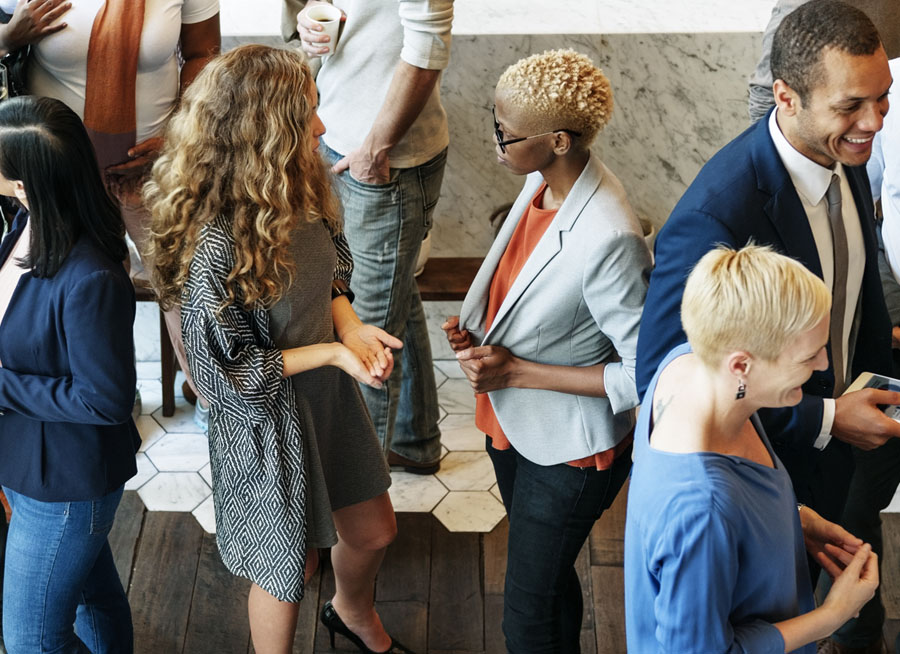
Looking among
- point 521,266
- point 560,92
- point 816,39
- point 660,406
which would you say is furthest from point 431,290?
point 660,406

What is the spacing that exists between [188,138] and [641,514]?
124 centimetres

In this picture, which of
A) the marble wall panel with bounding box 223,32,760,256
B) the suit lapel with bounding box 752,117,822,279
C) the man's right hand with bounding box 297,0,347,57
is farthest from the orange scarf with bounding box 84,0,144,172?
the suit lapel with bounding box 752,117,822,279

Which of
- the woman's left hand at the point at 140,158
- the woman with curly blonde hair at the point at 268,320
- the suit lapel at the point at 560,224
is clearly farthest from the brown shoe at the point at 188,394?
the suit lapel at the point at 560,224

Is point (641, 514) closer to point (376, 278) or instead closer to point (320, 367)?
point (320, 367)

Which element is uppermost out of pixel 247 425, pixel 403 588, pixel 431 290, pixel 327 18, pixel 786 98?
pixel 786 98

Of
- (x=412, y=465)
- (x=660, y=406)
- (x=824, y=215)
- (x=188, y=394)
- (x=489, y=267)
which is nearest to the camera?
(x=660, y=406)

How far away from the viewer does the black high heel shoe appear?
9.75ft

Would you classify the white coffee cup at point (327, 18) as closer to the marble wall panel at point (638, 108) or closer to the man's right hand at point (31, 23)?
the man's right hand at point (31, 23)

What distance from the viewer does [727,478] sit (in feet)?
5.19

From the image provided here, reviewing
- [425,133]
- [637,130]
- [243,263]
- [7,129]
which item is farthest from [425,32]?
[637,130]

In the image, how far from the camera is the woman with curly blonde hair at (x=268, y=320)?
216 cm

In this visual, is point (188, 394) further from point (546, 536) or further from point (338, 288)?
point (546, 536)

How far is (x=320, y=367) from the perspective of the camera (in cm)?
243

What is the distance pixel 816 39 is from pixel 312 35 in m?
1.48
